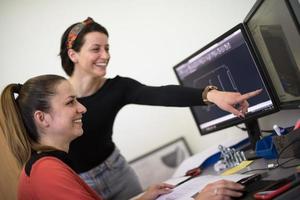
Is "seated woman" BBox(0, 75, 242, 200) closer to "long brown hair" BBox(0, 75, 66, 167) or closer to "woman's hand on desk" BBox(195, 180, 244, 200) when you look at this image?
"long brown hair" BBox(0, 75, 66, 167)

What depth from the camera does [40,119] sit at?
1224 mm

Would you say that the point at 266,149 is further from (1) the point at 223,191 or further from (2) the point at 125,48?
(2) the point at 125,48

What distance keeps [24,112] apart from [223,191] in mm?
711

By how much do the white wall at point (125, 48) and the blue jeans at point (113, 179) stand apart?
0.53 meters

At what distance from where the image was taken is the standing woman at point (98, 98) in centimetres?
161

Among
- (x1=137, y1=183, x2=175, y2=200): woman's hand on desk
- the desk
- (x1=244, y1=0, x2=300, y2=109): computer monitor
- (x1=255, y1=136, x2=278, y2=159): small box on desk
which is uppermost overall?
(x1=244, y1=0, x2=300, y2=109): computer monitor

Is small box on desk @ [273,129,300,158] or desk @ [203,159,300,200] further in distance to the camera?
small box on desk @ [273,129,300,158]

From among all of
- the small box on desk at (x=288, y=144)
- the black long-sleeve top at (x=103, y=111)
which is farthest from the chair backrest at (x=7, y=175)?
the small box on desk at (x=288, y=144)

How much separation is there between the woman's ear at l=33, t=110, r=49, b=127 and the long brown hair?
0.04 ft

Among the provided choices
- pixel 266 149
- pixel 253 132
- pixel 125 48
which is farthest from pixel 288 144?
pixel 125 48

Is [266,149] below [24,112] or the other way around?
below

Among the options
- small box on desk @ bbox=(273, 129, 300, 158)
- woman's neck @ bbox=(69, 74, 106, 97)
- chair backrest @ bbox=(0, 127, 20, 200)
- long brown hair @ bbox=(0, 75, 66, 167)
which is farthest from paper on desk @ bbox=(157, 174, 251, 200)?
chair backrest @ bbox=(0, 127, 20, 200)

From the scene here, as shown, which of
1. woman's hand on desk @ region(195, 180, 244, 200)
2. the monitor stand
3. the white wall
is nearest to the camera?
woman's hand on desk @ region(195, 180, 244, 200)

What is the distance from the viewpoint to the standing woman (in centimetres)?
161
